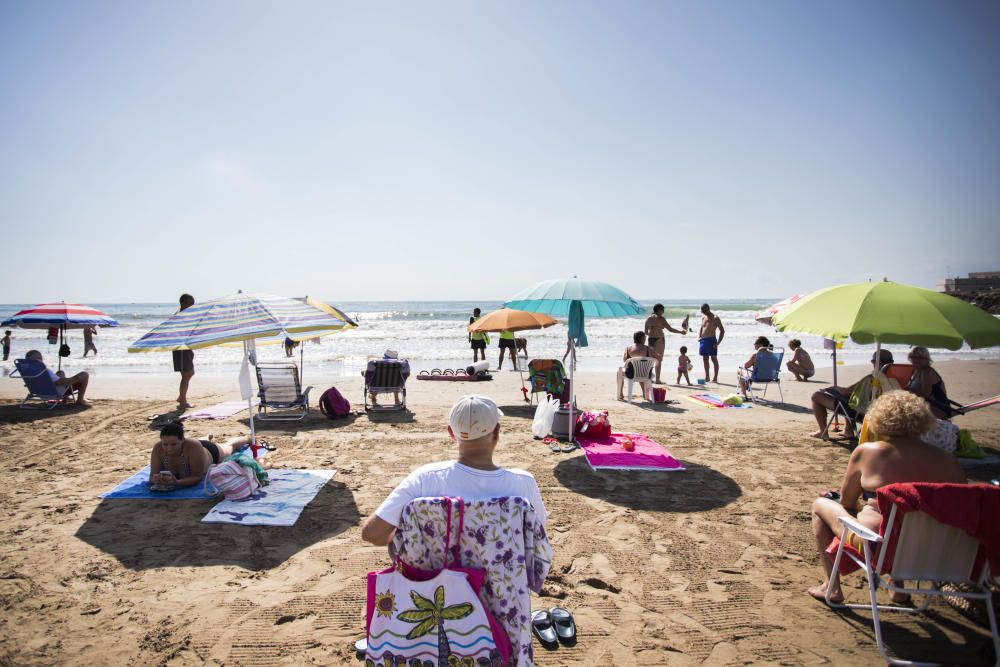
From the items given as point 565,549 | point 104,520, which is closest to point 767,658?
point 565,549

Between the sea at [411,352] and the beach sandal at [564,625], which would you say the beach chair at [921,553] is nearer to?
the beach sandal at [564,625]

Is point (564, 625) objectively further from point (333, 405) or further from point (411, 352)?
point (411, 352)

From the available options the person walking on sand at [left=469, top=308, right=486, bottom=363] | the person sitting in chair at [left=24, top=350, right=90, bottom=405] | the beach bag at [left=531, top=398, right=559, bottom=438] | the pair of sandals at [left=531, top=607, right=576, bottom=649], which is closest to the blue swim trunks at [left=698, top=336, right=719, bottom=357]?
the person walking on sand at [left=469, top=308, right=486, bottom=363]

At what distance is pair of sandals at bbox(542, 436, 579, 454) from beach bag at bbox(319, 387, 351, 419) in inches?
137

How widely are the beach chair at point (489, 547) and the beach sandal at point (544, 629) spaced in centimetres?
88

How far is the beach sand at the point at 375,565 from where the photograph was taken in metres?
2.67

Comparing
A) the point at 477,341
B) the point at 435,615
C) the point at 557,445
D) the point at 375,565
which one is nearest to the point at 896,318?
the point at 557,445

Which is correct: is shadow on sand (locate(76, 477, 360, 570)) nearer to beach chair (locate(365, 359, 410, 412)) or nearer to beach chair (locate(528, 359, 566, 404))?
beach chair (locate(528, 359, 566, 404))

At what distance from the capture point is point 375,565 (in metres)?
3.46

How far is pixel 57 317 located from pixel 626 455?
9578mm

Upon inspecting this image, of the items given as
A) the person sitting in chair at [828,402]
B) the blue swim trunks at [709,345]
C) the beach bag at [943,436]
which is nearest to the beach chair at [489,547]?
the beach bag at [943,436]

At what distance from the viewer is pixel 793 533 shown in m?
3.98

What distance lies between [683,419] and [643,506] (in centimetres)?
386

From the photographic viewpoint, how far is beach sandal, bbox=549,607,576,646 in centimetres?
272
